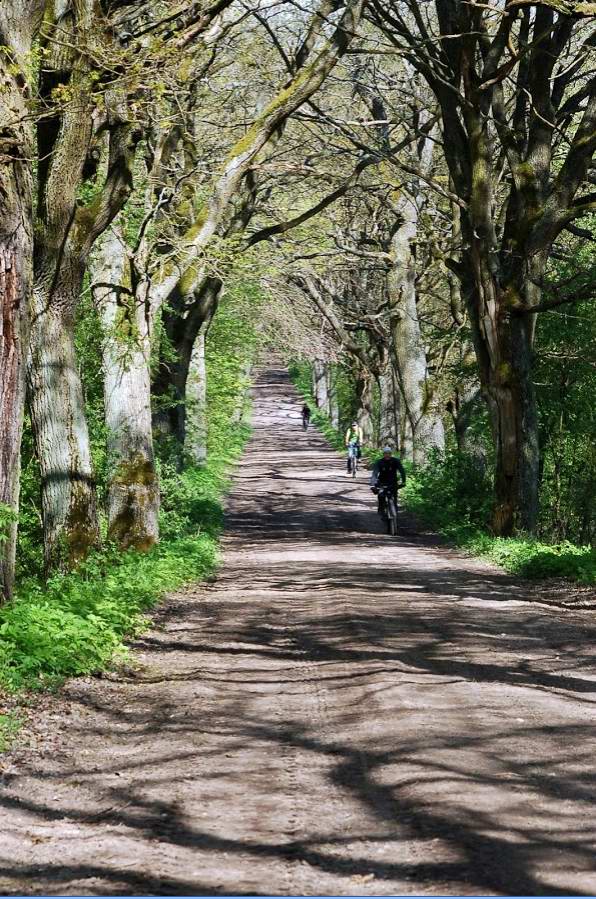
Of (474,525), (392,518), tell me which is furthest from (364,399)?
(474,525)

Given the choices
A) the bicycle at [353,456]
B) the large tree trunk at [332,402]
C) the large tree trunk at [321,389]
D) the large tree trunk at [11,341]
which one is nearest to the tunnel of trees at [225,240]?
the large tree trunk at [11,341]

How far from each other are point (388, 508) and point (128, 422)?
9219 mm

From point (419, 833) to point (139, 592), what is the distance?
923 cm

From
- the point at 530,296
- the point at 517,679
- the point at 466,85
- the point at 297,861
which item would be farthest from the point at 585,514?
the point at 297,861

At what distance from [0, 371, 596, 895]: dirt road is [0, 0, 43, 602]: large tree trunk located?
199 centimetres

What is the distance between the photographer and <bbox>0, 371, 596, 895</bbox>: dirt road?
5.19 m

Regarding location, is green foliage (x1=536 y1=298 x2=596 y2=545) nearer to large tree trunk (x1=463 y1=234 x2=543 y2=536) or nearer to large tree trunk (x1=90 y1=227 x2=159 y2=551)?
large tree trunk (x1=463 y1=234 x2=543 y2=536)

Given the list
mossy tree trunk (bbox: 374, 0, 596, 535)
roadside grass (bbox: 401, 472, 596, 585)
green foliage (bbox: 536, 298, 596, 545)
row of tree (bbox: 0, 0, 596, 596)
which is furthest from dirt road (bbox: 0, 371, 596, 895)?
green foliage (bbox: 536, 298, 596, 545)

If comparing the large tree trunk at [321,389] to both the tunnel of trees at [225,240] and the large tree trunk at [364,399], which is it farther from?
the tunnel of trees at [225,240]

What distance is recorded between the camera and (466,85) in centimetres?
2081

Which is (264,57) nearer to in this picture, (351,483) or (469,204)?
(469,204)

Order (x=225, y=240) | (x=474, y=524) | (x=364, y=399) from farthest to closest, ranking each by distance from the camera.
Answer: (x=364, y=399) < (x=474, y=524) < (x=225, y=240)

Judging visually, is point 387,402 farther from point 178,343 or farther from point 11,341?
point 11,341

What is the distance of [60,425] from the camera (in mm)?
14914
